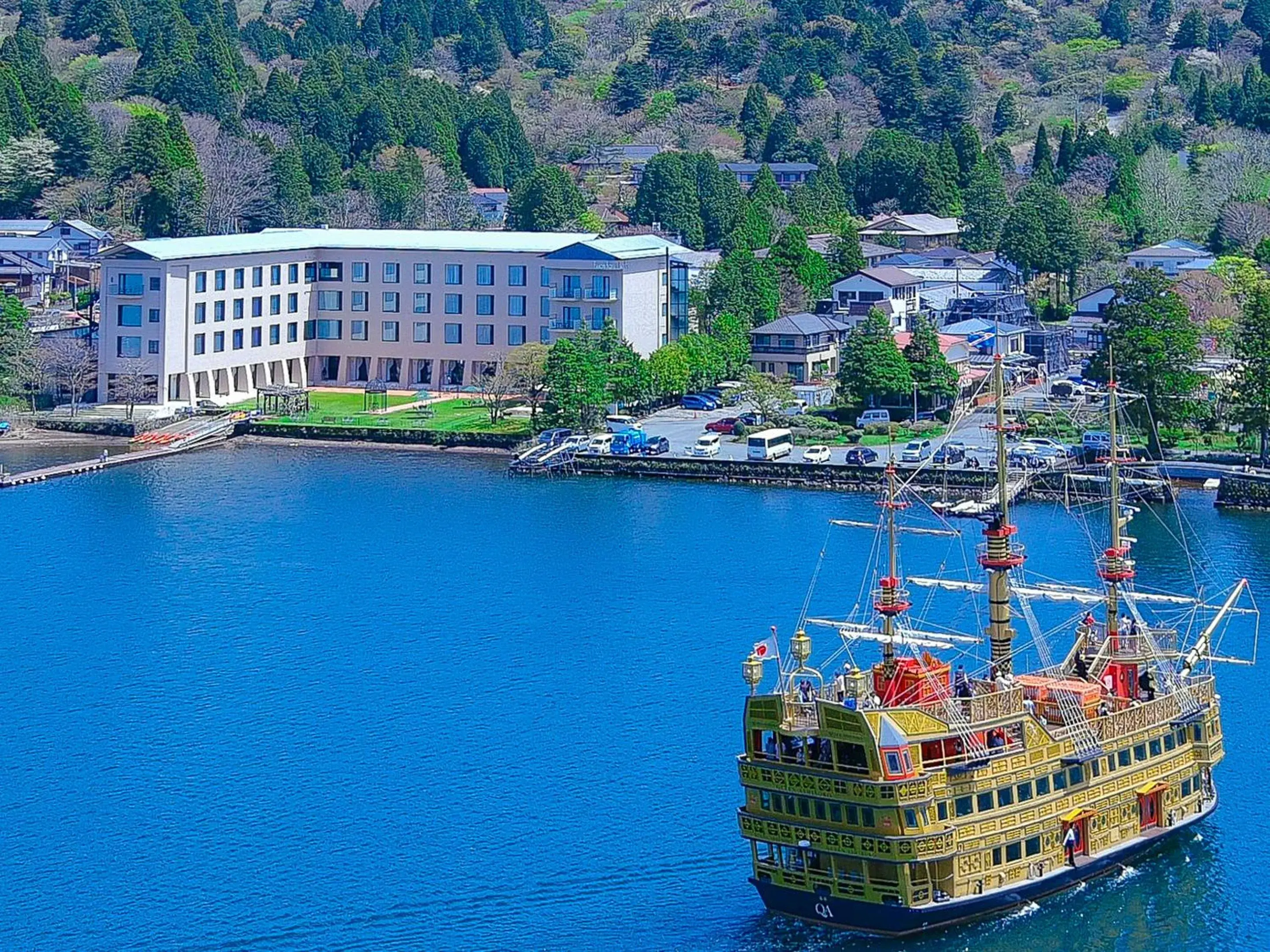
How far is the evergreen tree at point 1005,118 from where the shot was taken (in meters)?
117

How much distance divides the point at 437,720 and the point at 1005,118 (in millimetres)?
86873

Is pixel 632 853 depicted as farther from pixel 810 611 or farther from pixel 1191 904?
pixel 810 611

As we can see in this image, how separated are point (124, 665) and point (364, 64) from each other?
76664mm

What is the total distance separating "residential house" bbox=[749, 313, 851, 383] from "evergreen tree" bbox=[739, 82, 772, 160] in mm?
38631

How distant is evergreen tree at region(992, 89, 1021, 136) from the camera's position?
11656 centimetres

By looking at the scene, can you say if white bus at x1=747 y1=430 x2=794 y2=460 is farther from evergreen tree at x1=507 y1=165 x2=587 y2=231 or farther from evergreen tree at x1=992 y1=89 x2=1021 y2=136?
evergreen tree at x1=992 y1=89 x2=1021 y2=136

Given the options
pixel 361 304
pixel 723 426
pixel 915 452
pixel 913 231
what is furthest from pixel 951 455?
pixel 913 231

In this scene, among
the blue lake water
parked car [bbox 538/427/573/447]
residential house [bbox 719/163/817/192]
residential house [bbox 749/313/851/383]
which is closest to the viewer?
the blue lake water

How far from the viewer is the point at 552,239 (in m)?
70.0

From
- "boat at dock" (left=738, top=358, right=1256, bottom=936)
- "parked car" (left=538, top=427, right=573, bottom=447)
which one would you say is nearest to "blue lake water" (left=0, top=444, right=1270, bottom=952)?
"boat at dock" (left=738, top=358, right=1256, bottom=936)

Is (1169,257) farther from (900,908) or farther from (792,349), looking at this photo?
(900,908)

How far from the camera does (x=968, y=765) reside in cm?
2722

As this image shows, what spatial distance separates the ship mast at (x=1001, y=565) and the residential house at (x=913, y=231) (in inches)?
2215

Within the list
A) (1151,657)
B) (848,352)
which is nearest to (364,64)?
(848,352)
